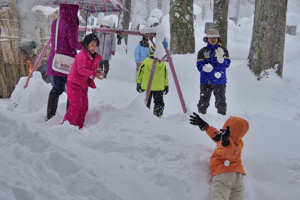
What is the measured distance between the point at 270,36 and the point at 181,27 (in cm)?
258

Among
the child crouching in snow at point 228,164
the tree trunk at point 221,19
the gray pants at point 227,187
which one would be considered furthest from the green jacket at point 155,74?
the tree trunk at point 221,19

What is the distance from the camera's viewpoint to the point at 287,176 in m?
2.89

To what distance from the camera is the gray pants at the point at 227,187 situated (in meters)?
2.48

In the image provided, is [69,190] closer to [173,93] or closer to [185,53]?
[173,93]

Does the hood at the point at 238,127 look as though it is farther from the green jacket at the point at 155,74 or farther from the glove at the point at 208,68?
the green jacket at the point at 155,74

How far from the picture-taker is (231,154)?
2.68m

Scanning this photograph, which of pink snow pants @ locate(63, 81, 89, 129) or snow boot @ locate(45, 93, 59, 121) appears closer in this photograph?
pink snow pants @ locate(63, 81, 89, 129)

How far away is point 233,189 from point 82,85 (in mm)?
2349

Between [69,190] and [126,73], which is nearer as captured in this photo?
[69,190]

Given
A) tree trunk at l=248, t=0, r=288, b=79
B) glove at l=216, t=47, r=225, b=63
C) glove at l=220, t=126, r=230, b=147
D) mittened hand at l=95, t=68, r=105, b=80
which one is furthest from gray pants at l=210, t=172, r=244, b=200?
tree trunk at l=248, t=0, r=288, b=79

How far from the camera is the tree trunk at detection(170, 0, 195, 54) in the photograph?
8711 mm

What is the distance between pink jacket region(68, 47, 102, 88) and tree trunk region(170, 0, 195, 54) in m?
5.15

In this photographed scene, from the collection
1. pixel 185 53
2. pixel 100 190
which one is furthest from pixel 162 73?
pixel 185 53

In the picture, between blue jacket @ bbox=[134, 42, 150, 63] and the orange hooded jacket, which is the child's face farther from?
blue jacket @ bbox=[134, 42, 150, 63]
